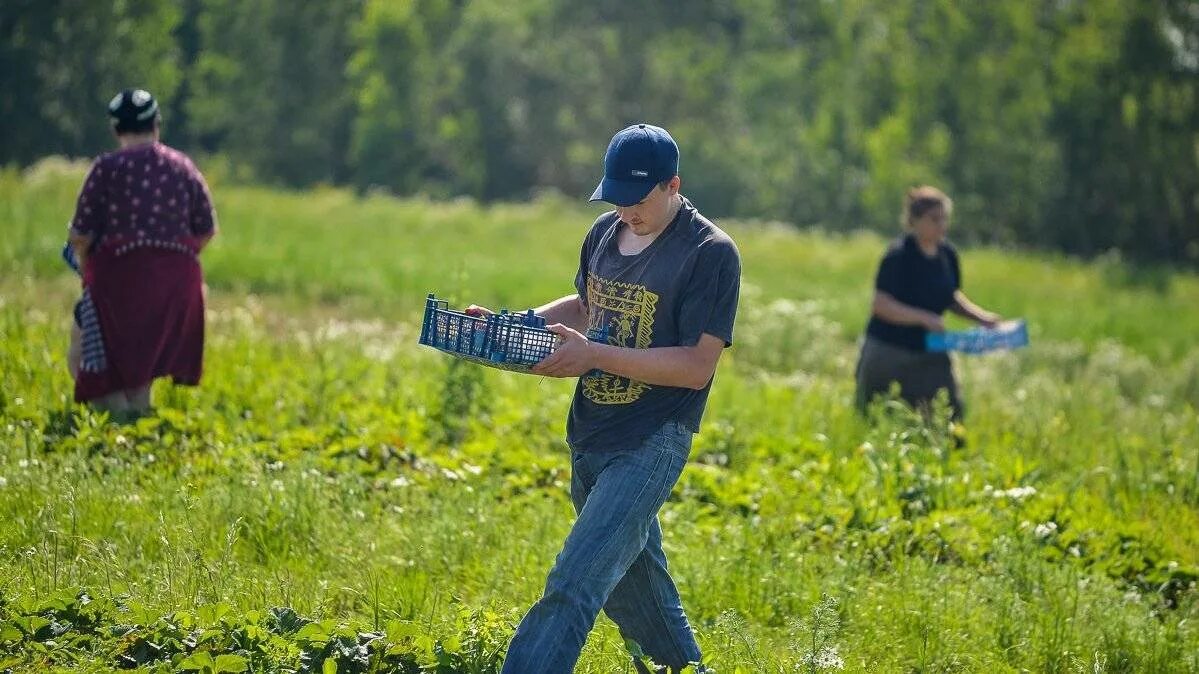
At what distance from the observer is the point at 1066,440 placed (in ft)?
30.3

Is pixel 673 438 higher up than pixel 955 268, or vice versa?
pixel 673 438

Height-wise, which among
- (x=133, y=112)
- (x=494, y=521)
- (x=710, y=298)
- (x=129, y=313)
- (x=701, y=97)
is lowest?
(x=701, y=97)

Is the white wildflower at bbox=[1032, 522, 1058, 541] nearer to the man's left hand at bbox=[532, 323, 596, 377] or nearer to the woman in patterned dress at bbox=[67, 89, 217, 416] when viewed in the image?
the man's left hand at bbox=[532, 323, 596, 377]

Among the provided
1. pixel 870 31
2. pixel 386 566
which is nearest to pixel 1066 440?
pixel 386 566

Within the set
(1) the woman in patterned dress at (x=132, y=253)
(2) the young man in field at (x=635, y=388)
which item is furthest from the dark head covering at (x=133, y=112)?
(2) the young man in field at (x=635, y=388)

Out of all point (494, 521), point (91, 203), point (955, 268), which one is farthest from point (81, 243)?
point (955, 268)

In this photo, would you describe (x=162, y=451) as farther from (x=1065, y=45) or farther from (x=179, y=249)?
(x=1065, y=45)

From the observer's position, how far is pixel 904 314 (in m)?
8.27

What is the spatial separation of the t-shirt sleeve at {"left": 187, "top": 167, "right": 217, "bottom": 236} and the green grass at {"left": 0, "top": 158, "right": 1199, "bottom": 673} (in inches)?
36.8

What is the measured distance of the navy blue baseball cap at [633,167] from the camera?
13.5ft

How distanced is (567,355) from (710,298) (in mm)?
506

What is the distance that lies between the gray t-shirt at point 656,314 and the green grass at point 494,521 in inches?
31.7

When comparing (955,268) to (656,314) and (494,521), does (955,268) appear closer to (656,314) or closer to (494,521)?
(494,521)

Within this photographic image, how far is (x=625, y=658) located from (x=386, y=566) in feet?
4.46
